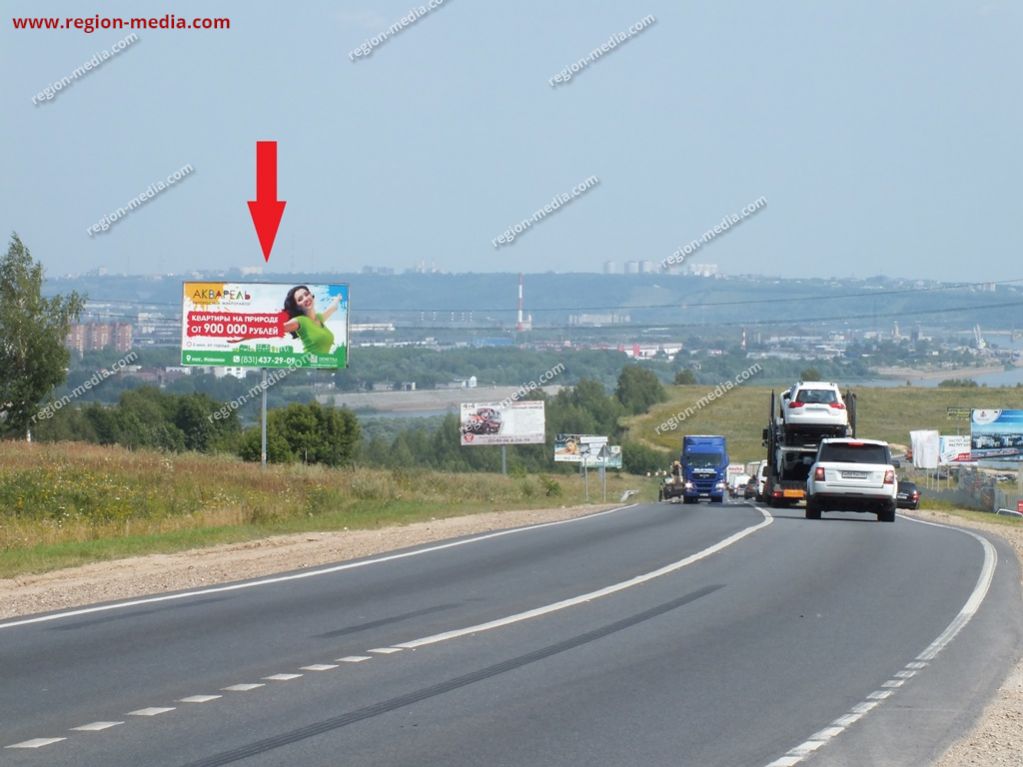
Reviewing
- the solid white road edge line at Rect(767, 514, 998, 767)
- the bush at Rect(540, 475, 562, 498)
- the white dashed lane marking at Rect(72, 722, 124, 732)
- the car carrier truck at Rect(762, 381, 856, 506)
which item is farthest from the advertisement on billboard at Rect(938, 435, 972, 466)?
the white dashed lane marking at Rect(72, 722, 124, 732)

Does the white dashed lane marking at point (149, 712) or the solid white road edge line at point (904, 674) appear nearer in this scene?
the solid white road edge line at point (904, 674)

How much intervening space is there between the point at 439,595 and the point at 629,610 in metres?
2.35

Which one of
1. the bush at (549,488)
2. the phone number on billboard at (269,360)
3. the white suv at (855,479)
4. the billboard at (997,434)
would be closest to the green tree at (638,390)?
the billboard at (997,434)

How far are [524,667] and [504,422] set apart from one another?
209 feet

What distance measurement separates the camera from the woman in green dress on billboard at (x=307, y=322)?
44.7 m

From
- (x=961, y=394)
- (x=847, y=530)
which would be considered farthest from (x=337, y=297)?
(x=961, y=394)

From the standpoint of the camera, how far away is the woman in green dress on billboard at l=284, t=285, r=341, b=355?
147ft

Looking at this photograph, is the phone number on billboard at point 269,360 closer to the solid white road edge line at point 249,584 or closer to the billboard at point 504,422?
the solid white road edge line at point 249,584

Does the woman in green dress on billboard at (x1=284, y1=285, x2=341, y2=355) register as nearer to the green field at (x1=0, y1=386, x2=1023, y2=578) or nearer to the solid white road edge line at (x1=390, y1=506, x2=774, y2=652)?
the green field at (x1=0, y1=386, x2=1023, y2=578)

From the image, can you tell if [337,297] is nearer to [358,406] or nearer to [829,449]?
[829,449]

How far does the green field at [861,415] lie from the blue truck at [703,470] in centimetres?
4502

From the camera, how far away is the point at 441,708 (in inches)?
353

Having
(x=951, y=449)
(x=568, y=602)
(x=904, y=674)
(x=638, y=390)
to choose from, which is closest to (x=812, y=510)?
(x=568, y=602)

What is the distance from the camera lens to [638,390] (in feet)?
430
